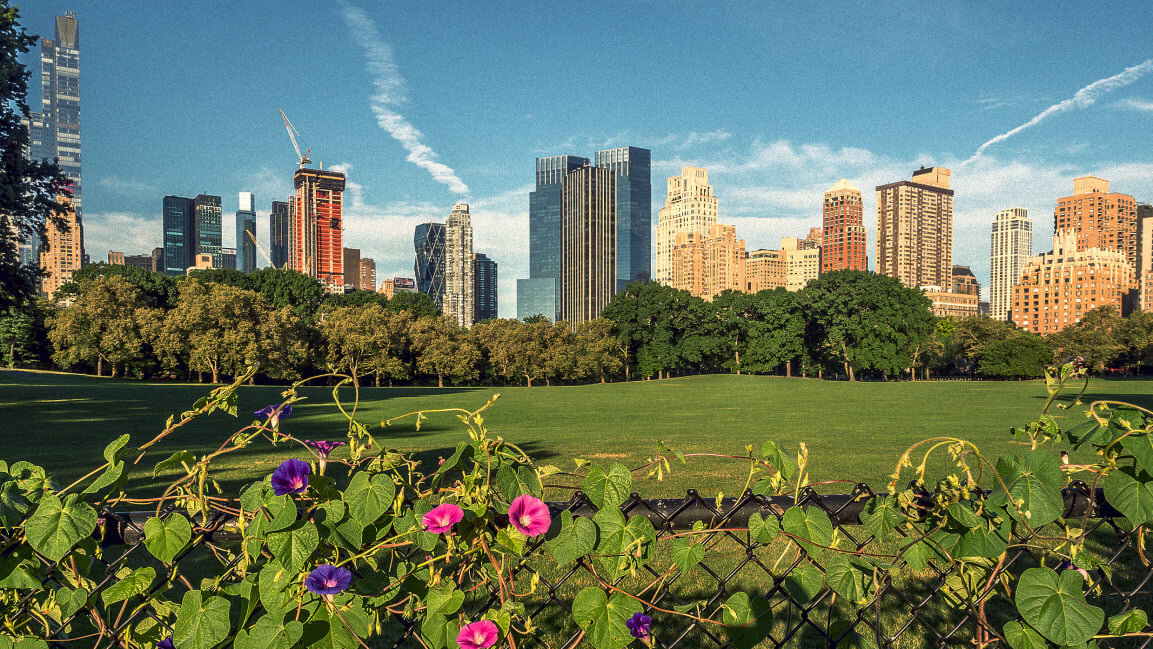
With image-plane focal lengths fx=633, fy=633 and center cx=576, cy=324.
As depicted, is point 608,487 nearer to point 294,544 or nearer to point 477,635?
point 477,635

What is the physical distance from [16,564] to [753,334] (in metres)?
61.7

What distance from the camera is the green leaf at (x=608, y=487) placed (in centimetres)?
131

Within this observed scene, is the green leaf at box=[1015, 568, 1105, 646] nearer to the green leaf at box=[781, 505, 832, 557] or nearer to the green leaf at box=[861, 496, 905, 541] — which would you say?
the green leaf at box=[861, 496, 905, 541]

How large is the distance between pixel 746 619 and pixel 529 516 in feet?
1.89

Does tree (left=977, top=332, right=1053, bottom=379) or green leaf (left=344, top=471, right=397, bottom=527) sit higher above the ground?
green leaf (left=344, top=471, right=397, bottom=527)

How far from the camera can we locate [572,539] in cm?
129

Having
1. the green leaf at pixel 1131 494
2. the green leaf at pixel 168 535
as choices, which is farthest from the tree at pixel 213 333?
the green leaf at pixel 1131 494

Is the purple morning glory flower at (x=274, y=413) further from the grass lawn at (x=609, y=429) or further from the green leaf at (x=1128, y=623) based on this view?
the grass lawn at (x=609, y=429)

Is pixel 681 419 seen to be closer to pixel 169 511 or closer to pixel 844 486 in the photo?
pixel 844 486

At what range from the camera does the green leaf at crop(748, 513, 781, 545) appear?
1.39m

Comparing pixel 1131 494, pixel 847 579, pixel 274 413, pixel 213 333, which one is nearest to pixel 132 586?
pixel 274 413

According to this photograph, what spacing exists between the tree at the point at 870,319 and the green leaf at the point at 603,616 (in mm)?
60291

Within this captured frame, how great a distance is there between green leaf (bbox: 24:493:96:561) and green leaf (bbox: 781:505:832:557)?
4.76ft

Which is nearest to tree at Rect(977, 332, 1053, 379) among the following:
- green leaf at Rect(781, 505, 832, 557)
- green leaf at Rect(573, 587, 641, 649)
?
green leaf at Rect(781, 505, 832, 557)
